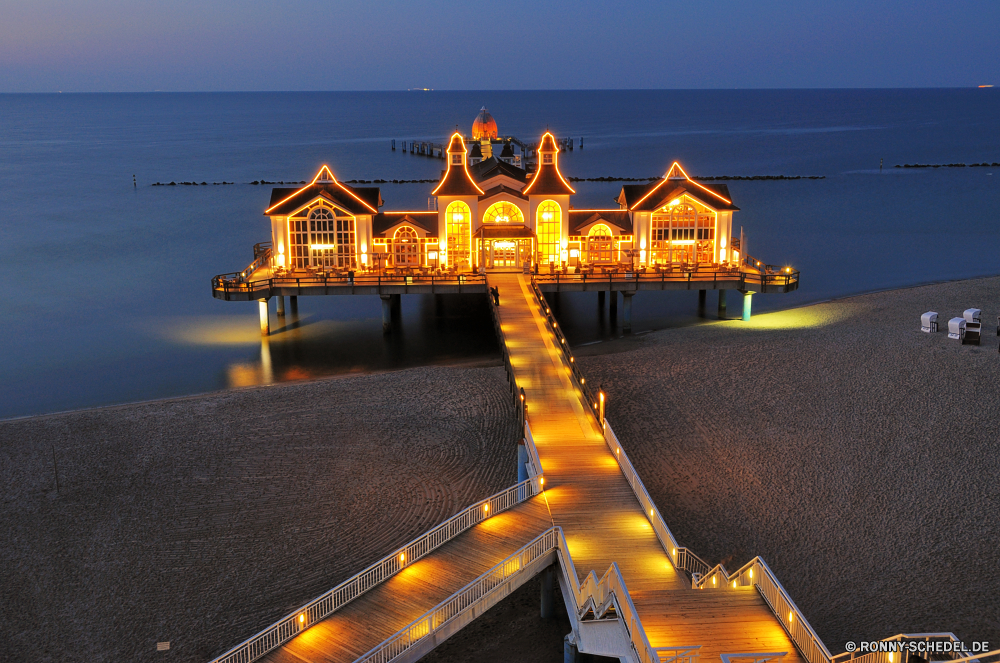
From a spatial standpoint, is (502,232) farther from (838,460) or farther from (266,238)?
(266,238)

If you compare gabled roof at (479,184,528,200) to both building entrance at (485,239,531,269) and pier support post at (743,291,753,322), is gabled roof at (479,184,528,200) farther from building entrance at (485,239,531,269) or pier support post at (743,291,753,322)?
pier support post at (743,291,753,322)

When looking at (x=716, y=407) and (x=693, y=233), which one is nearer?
(x=716, y=407)

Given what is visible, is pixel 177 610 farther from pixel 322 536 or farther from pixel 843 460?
pixel 843 460

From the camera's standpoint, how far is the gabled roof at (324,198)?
40.4 m

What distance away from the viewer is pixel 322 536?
2080cm

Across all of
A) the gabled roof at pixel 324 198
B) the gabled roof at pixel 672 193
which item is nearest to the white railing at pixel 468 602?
the gabled roof at pixel 672 193

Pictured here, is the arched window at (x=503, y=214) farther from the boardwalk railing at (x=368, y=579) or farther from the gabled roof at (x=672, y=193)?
the boardwalk railing at (x=368, y=579)

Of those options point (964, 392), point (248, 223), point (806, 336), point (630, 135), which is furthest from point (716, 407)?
point (630, 135)

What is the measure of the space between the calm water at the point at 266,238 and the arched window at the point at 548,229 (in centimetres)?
342

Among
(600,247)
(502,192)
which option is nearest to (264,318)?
(502,192)

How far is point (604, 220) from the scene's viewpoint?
4181 centimetres

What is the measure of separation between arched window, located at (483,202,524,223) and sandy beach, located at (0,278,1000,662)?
1072 centimetres

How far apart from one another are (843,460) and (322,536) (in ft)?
42.3

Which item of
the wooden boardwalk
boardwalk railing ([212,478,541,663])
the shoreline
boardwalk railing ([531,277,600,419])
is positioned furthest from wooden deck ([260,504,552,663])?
the shoreline
